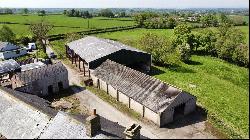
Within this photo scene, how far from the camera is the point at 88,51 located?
62.8 m

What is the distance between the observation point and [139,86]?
46094mm

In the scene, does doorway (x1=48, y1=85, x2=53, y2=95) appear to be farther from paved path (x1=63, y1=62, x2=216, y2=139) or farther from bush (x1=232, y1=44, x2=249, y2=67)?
bush (x1=232, y1=44, x2=249, y2=67)

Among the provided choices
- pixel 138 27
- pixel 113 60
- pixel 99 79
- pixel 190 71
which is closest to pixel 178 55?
pixel 190 71

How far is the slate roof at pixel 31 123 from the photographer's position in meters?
23.8

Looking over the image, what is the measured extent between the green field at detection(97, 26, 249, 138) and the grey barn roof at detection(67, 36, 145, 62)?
1055 centimetres

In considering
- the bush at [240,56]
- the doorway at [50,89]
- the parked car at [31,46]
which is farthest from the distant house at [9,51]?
the bush at [240,56]

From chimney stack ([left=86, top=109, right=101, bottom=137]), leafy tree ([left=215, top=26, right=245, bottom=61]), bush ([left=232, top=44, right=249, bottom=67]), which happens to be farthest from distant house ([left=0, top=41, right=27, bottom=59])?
chimney stack ([left=86, top=109, right=101, bottom=137])

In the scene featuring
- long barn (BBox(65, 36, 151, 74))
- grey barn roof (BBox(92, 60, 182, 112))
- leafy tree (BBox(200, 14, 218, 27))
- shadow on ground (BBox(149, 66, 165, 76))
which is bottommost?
shadow on ground (BBox(149, 66, 165, 76))

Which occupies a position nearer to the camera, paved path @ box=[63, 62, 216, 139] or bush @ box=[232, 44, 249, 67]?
paved path @ box=[63, 62, 216, 139]

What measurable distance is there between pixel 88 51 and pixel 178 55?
22.8 m

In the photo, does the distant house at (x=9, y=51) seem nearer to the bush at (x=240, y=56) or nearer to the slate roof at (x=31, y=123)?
the slate roof at (x=31, y=123)

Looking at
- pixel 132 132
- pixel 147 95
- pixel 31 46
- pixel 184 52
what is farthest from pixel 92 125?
pixel 31 46

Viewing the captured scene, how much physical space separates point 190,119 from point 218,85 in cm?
1974

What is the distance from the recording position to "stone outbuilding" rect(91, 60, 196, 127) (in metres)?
40.7
